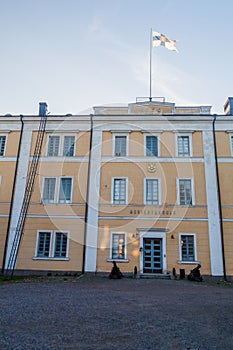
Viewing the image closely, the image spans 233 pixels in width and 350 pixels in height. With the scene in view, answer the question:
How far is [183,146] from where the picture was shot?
70.3ft

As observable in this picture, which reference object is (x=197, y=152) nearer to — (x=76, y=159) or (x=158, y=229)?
(x=158, y=229)

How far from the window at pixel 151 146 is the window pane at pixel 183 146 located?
172 cm

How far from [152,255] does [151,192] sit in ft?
13.9

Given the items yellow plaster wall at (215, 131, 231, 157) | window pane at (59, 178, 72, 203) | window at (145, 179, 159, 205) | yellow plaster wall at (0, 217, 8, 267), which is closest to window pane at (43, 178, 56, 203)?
window pane at (59, 178, 72, 203)

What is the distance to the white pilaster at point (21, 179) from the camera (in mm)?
20172

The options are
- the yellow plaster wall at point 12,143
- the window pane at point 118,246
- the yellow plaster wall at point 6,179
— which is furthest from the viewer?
the yellow plaster wall at point 12,143

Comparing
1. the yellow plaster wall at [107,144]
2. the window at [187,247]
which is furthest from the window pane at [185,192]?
the yellow plaster wall at [107,144]

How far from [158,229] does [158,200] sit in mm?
1997

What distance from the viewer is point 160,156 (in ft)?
69.0

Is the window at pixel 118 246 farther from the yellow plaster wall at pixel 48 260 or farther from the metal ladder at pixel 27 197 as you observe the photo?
the metal ladder at pixel 27 197

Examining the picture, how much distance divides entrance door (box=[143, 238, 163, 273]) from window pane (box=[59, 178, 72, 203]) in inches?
242

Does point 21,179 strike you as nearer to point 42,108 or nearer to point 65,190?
point 65,190

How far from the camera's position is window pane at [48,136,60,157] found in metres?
→ 21.8

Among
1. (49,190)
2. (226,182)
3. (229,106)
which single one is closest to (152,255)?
(226,182)
